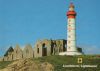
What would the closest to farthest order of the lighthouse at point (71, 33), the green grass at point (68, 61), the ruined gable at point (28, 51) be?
the green grass at point (68, 61) → the lighthouse at point (71, 33) → the ruined gable at point (28, 51)

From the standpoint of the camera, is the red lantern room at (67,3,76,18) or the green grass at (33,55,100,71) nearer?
the green grass at (33,55,100,71)

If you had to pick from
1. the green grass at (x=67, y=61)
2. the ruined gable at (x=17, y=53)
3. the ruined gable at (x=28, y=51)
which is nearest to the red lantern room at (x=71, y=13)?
the green grass at (x=67, y=61)

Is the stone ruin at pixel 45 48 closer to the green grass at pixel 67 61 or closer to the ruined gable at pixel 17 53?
the ruined gable at pixel 17 53

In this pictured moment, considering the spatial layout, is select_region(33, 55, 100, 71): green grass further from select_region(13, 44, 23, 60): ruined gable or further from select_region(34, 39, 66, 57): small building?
select_region(13, 44, 23, 60): ruined gable

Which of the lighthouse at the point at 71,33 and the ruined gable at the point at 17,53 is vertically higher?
the lighthouse at the point at 71,33

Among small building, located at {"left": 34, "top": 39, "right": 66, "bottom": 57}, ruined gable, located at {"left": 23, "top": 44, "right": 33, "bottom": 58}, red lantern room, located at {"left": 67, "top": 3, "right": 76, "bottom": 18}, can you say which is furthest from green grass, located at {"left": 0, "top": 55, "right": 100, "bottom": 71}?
ruined gable, located at {"left": 23, "top": 44, "right": 33, "bottom": 58}

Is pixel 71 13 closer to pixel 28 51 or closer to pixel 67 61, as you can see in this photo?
pixel 28 51

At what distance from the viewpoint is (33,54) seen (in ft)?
396

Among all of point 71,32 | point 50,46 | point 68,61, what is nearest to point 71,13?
point 71,32

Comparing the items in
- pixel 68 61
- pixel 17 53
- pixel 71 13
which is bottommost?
pixel 68 61

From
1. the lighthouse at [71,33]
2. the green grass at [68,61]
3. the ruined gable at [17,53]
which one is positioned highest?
the lighthouse at [71,33]

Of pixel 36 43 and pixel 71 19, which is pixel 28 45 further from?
pixel 71 19

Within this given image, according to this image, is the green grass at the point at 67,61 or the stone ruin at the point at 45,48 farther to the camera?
the stone ruin at the point at 45,48

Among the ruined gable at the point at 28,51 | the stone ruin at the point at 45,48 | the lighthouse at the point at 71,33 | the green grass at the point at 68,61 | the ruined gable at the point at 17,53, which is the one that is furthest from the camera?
the ruined gable at the point at 17,53
